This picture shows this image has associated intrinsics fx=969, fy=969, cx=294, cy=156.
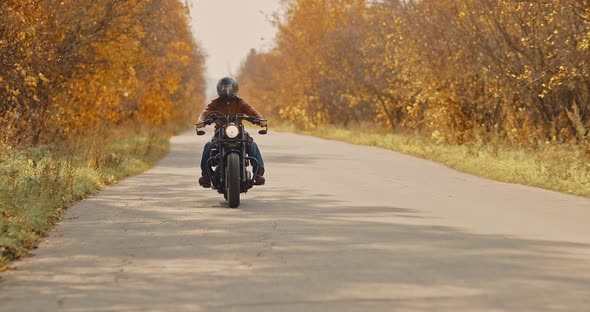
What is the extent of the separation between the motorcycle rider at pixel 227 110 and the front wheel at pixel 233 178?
1.62 ft

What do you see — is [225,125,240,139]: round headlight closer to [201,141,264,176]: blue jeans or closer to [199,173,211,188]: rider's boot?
[201,141,264,176]: blue jeans

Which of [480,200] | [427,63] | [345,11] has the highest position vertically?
[345,11]

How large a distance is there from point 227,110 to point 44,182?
108 inches

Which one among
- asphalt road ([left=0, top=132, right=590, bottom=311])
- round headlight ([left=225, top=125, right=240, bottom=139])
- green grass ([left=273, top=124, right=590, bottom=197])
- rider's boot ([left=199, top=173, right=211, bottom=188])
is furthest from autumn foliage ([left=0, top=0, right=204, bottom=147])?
green grass ([left=273, top=124, right=590, bottom=197])

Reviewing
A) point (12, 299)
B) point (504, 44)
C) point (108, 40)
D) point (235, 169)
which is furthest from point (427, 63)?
point (12, 299)

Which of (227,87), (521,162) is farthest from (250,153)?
(521,162)

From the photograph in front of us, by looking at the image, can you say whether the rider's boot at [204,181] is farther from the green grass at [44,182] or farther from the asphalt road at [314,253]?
the green grass at [44,182]

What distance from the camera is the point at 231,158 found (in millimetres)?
12844

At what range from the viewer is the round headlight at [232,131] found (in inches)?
511

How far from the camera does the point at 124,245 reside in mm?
9562

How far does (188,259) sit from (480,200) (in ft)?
23.0

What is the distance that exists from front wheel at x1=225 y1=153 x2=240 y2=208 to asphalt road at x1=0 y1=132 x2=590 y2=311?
0.35 m

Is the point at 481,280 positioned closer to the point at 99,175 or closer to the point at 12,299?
the point at 12,299

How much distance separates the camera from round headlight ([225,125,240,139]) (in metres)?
13.0
